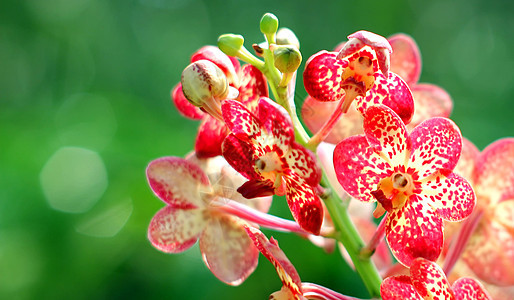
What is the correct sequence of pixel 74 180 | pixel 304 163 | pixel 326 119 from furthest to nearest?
pixel 74 180 → pixel 326 119 → pixel 304 163

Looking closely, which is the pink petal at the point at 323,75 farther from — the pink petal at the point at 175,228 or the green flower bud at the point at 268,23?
the pink petal at the point at 175,228

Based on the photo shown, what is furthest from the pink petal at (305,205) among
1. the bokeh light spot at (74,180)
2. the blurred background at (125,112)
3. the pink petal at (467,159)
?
the bokeh light spot at (74,180)

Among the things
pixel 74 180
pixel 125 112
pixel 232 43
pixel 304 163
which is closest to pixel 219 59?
pixel 232 43

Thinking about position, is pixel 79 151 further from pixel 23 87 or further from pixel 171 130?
pixel 23 87

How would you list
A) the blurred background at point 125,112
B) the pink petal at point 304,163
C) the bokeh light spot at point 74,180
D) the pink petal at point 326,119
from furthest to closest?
1. the bokeh light spot at point 74,180
2. the blurred background at point 125,112
3. the pink petal at point 326,119
4. the pink petal at point 304,163

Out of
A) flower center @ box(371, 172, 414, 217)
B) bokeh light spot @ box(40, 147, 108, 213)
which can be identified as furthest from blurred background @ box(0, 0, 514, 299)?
flower center @ box(371, 172, 414, 217)

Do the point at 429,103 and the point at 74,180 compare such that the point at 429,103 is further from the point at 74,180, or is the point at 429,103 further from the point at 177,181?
the point at 74,180
